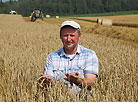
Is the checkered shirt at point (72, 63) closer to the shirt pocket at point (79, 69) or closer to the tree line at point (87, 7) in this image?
the shirt pocket at point (79, 69)

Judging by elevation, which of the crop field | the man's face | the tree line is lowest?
the crop field

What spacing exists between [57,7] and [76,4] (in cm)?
888

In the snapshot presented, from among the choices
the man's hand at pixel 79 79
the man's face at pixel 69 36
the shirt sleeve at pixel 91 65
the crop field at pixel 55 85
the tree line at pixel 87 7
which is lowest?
the crop field at pixel 55 85

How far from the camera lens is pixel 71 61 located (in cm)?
211

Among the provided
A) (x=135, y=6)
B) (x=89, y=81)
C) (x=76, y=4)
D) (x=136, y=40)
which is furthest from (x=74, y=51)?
(x=76, y=4)

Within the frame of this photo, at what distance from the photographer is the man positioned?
2.01 meters

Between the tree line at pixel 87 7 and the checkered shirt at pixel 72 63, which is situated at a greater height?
the tree line at pixel 87 7

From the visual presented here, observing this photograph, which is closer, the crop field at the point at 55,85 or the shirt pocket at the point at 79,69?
the crop field at the point at 55,85

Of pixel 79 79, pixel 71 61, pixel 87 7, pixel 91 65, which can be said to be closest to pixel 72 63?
pixel 71 61

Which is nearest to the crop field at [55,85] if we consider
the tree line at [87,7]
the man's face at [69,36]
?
the man's face at [69,36]

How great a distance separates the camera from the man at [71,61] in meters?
2.01

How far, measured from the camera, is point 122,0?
7125 centimetres

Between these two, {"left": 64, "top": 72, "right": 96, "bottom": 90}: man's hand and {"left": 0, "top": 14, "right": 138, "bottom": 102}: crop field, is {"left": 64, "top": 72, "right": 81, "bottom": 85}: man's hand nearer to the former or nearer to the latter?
{"left": 64, "top": 72, "right": 96, "bottom": 90}: man's hand

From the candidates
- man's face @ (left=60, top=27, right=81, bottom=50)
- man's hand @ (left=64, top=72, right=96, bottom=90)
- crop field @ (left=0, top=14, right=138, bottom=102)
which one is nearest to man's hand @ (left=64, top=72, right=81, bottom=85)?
man's hand @ (left=64, top=72, right=96, bottom=90)
